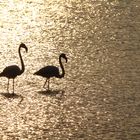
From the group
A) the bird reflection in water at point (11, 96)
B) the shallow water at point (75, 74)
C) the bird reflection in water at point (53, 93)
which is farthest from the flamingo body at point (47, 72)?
the bird reflection in water at point (11, 96)

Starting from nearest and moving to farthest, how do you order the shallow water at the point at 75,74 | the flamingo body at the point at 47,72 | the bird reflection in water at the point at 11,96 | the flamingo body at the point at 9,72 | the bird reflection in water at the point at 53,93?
1. the shallow water at the point at 75,74
2. the bird reflection in water at the point at 11,96
3. the bird reflection in water at the point at 53,93
4. the flamingo body at the point at 9,72
5. the flamingo body at the point at 47,72

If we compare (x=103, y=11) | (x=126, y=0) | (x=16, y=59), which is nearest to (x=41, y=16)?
(x=103, y=11)

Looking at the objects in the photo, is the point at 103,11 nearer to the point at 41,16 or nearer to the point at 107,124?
the point at 41,16

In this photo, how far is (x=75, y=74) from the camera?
587 inches

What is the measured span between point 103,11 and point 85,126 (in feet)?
38.4

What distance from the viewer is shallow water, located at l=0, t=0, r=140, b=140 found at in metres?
11.8

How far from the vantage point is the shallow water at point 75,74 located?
11.8 meters

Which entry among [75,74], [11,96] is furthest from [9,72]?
[75,74]

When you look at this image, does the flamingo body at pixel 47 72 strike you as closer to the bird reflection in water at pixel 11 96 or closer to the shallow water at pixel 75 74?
the shallow water at pixel 75 74

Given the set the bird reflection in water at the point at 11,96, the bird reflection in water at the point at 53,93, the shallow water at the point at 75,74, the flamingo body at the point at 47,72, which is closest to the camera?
the shallow water at the point at 75,74

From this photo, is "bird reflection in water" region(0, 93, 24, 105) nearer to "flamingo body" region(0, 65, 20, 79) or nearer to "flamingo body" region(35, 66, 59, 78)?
"flamingo body" region(0, 65, 20, 79)

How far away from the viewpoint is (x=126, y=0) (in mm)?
25516

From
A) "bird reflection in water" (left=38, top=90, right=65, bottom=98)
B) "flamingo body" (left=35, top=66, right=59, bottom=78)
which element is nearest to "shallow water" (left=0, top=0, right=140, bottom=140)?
"bird reflection in water" (left=38, top=90, right=65, bottom=98)

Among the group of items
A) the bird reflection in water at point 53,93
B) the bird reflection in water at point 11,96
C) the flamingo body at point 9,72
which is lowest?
the bird reflection in water at point 11,96
